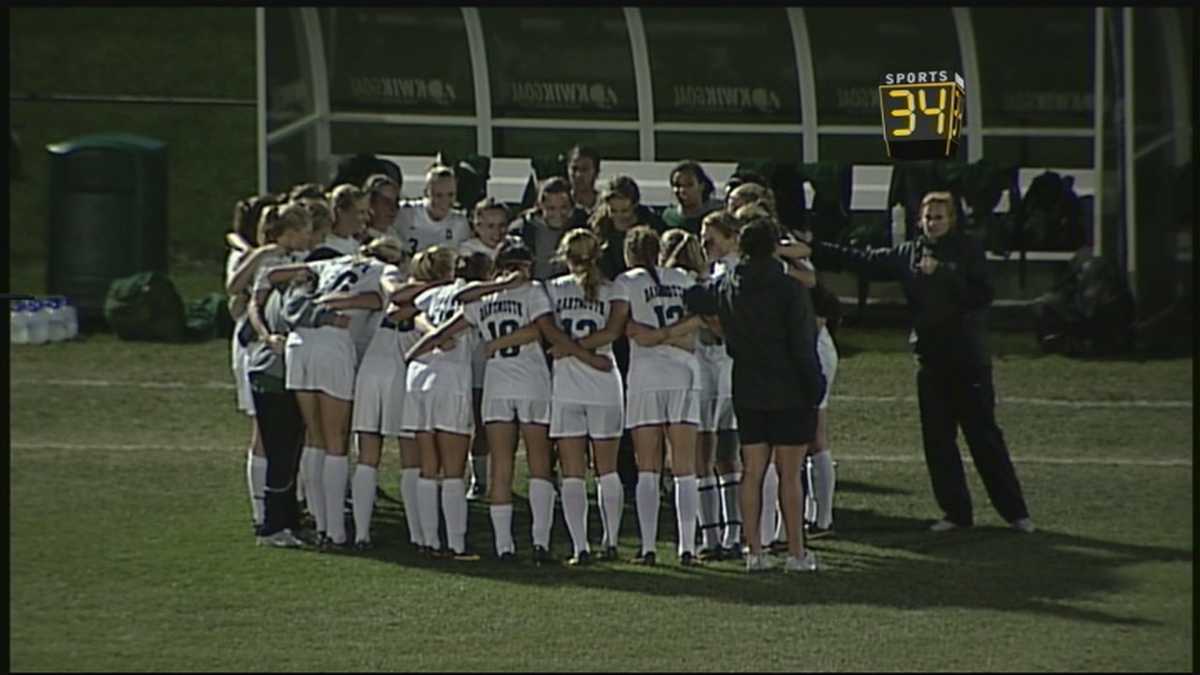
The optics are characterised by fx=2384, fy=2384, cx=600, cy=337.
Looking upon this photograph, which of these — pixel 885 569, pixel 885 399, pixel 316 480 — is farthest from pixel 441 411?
pixel 885 399

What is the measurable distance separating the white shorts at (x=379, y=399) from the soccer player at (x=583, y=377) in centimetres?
72

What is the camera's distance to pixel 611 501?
961cm

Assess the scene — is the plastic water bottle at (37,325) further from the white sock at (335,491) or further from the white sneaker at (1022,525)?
the white sneaker at (1022,525)

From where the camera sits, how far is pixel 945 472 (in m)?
10.2

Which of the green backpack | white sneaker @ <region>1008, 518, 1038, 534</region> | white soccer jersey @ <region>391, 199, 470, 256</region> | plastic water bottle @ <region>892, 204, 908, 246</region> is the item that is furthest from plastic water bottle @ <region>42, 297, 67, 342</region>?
white sneaker @ <region>1008, 518, 1038, 534</region>

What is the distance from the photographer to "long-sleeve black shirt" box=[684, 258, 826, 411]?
9.14m

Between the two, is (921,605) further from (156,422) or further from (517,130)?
(517,130)

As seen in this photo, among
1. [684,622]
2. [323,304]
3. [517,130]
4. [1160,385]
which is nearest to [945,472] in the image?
[684,622]

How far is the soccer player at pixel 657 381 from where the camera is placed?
943 cm

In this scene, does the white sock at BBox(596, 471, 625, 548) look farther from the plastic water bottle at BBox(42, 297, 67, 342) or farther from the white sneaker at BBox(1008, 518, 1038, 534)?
the plastic water bottle at BBox(42, 297, 67, 342)

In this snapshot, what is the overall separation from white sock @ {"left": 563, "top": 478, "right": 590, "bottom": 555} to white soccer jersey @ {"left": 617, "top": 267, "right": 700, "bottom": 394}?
1.45 feet

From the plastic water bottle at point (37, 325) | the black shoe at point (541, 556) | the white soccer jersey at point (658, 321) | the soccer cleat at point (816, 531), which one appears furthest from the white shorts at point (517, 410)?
the plastic water bottle at point (37, 325)

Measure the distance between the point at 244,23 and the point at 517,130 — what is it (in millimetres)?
3090

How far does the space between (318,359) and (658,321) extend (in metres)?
1.41
